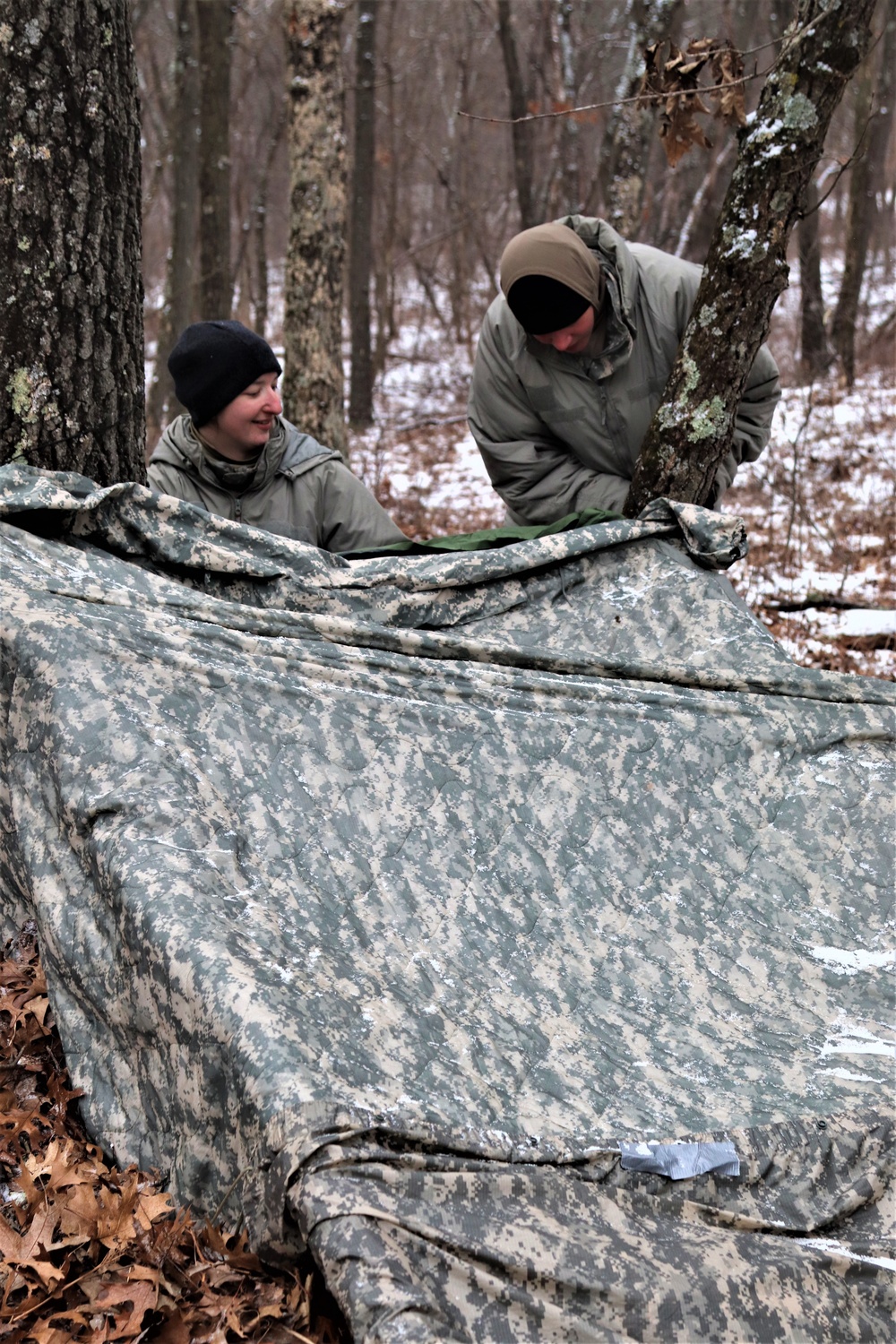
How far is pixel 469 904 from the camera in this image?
2.71 metres

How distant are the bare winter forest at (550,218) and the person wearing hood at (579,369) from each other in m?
0.50

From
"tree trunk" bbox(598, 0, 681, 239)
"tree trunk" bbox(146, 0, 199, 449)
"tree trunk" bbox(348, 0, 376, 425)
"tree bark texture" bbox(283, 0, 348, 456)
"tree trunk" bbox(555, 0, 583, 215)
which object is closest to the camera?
"tree bark texture" bbox(283, 0, 348, 456)

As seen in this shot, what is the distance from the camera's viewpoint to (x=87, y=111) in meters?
3.28

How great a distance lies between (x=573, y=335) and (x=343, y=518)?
1.07 metres

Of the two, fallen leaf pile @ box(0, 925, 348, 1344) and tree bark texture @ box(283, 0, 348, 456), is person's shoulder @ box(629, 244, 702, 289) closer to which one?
fallen leaf pile @ box(0, 925, 348, 1344)

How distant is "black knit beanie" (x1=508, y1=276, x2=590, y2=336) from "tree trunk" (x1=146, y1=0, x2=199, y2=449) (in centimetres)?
630

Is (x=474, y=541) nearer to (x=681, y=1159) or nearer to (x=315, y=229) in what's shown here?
(x=681, y=1159)

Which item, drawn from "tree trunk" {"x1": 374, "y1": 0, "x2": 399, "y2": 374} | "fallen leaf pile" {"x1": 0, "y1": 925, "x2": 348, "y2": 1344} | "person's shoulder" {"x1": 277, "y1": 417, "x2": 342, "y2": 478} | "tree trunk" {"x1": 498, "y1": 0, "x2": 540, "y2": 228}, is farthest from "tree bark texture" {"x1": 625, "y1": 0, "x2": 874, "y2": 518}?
"tree trunk" {"x1": 374, "y1": 0, "x2": 399, "y2": 374}

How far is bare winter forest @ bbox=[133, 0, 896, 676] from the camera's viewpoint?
6.93 m

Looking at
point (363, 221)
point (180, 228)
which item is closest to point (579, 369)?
point (180, 228)

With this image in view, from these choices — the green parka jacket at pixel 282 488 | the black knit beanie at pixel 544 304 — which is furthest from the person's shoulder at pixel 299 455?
the black knit beanie at pixel 544 304

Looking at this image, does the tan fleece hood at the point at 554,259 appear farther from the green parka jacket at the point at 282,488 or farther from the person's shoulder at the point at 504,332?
the green parka jacket at the point at 282,488

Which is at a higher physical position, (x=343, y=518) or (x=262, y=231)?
(x=262, y=231)

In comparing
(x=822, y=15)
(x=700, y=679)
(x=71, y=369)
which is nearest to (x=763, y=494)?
(x=822, y=15)
